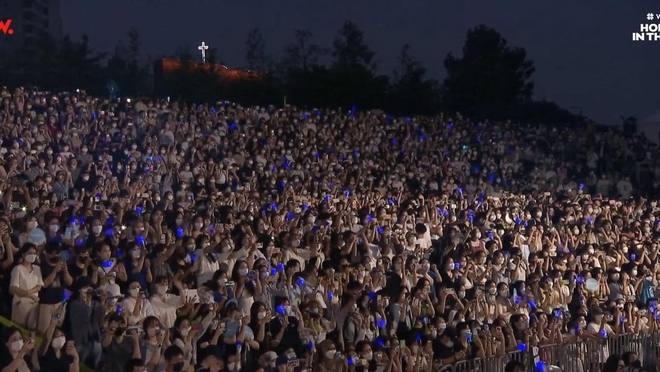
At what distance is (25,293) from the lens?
9523 mm

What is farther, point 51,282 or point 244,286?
point 244,286

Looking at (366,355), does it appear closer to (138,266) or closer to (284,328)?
(284,328)

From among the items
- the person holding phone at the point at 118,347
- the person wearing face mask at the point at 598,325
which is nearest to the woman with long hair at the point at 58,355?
the person holding phone at the point at 118,347

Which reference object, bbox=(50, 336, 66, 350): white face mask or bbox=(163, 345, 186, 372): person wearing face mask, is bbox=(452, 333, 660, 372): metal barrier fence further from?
bbox=(50, 336, 66, 350): white face mask

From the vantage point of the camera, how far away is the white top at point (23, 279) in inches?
375

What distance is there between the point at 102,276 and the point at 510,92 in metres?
43.2

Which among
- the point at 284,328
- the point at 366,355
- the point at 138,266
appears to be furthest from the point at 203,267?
the point at 366,355

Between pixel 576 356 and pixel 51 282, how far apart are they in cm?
622

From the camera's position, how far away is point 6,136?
50.7 ft

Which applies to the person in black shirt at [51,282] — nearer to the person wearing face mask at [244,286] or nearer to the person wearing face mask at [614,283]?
the person wearing face mask at [244,286]

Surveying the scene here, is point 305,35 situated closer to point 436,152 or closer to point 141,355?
point 436,152

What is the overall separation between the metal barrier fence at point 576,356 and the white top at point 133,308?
3398 mm

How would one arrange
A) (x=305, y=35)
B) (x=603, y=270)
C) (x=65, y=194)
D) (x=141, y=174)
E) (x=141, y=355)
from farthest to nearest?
(x=305, y=35)
(x=603, y=270)
(x=141, y=174)
(x=65, y=194)
(x=141, y=355)

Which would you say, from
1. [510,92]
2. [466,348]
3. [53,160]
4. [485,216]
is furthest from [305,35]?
[466,348]
